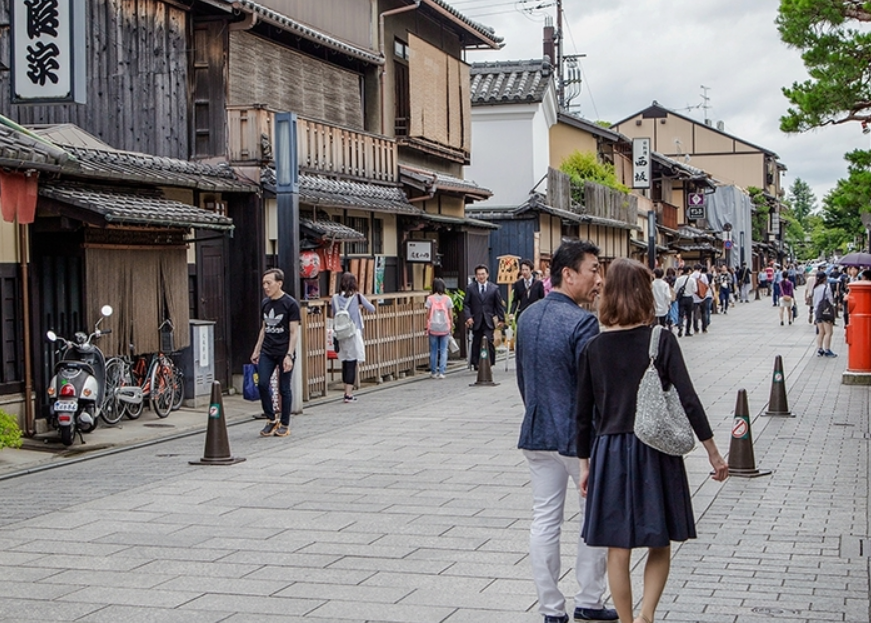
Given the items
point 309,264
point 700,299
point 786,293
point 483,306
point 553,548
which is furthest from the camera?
point 786,293

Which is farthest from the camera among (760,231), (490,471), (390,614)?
(760,231)

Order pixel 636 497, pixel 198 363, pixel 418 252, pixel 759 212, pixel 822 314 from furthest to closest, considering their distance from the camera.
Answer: pixel 759 212, pixel 418 252, pixel 822 314, pixel 198 363, pixel 636 497

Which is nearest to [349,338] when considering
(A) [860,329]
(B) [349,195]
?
(B) [349,195]

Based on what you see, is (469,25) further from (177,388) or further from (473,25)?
(177,388)

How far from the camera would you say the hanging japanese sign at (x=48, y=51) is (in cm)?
1230

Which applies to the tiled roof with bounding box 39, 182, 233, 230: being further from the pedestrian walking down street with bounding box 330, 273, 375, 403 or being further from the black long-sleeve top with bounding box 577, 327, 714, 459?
the black long-sleeve top with bounding box 577, 327, 714, 459

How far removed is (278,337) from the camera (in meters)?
13.2

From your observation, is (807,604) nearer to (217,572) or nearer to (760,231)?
(217,572)

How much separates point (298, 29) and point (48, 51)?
7491mm

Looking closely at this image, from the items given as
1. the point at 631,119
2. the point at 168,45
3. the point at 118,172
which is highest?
the point at 631,119

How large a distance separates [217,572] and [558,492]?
2527mm

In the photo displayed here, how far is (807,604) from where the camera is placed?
20.8ft

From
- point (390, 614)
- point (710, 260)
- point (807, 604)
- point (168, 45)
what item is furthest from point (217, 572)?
point (710, 260)

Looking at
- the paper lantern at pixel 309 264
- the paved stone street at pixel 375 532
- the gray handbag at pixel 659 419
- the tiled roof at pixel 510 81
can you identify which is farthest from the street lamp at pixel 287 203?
the tiled roof at pixel 510 81
